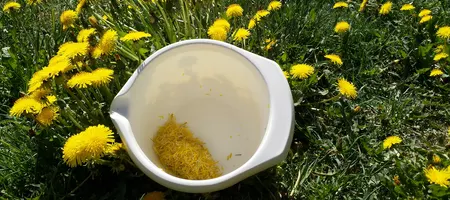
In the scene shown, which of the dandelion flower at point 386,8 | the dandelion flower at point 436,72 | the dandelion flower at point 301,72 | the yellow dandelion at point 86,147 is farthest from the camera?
the dandelion flower at point 386,8

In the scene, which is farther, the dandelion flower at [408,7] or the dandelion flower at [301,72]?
the dandelion flower at [408,7]

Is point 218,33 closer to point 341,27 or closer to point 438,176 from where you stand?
point 341,27

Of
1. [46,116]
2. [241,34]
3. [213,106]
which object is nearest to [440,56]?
[241,34]

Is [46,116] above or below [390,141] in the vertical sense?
above

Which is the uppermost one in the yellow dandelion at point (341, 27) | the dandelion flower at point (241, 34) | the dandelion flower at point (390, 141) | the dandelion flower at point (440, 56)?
the dandelion flower at point (241, 34)

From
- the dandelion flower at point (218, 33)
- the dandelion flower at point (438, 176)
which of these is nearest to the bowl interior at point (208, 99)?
the dandelion flower at point (218, 33)

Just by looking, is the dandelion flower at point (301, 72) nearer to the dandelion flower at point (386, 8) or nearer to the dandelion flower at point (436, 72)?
the dandelion flower at point (436, 72)
